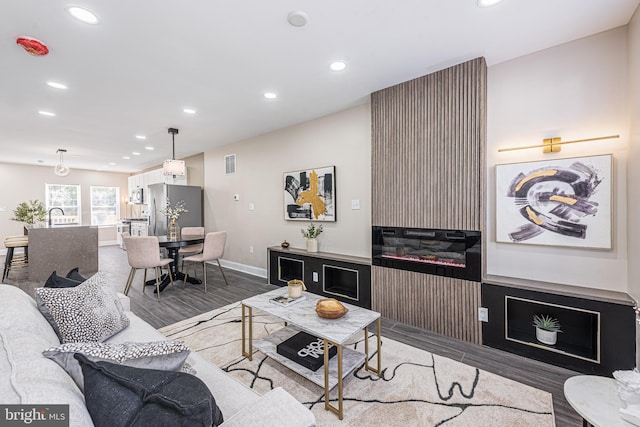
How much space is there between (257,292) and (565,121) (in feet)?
13.0

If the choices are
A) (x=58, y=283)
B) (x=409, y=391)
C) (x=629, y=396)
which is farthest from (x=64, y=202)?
(x=629, y=396)

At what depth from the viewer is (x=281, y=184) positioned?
461 centimetres

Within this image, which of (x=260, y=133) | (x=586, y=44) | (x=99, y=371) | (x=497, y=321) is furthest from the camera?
(x=260, y=133)

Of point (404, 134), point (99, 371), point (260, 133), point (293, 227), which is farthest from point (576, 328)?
point (260, 133)

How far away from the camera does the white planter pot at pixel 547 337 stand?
2.20 metres

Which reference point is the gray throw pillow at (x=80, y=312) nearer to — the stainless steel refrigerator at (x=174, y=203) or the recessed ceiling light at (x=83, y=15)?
the recessed ceiling light at (x=83, y=15)

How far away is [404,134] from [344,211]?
52.3 inches

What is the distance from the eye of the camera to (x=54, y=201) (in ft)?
26.8

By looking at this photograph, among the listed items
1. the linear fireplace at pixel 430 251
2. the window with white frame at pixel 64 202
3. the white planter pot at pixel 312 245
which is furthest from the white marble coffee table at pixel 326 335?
the window with white frame at pixel 64 202

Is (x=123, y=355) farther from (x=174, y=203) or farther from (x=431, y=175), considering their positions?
(x=174, y=203)

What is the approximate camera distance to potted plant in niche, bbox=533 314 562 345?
7.23 feet

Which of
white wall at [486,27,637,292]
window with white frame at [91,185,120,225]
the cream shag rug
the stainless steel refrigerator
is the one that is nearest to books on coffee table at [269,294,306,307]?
the cream shag rug

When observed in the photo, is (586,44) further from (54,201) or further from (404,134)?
(54,201)

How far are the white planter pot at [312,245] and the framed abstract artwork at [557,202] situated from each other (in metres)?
2.22
